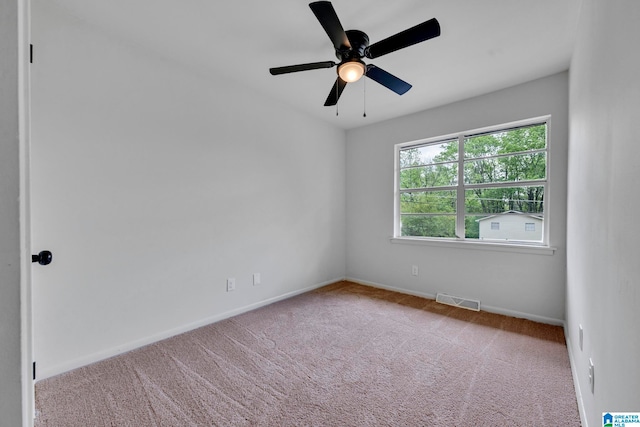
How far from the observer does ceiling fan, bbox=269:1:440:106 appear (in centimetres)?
148

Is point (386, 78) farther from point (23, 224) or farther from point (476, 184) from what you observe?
point (23, 224)

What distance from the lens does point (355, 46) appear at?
1.85m

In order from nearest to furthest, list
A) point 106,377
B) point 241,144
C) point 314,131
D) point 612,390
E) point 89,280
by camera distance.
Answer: point 612,390 → point 106,377 → point 89,280 → point 241,144 → point 314,131

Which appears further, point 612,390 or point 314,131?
point 314,131

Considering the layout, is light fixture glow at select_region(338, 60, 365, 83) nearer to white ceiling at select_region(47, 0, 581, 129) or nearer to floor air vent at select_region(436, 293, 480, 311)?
white ceiling at select_region(47, 0, 581, 129)

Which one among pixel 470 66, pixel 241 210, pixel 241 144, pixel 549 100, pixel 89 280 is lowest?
pixel 89 280

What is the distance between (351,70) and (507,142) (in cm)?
216

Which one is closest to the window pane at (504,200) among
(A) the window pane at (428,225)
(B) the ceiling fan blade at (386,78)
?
(A) the window pane at (428,225)

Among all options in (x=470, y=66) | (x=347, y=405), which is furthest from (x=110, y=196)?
(x=470, y=66)

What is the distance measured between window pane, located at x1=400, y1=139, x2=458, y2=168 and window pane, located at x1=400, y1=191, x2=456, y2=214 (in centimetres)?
42

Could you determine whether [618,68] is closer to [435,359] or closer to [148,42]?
[435,359]

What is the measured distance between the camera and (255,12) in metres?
1.79

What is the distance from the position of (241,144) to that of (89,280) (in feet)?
5.76

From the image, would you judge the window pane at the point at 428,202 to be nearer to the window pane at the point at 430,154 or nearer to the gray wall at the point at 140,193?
the window pane at the point at 430,154
